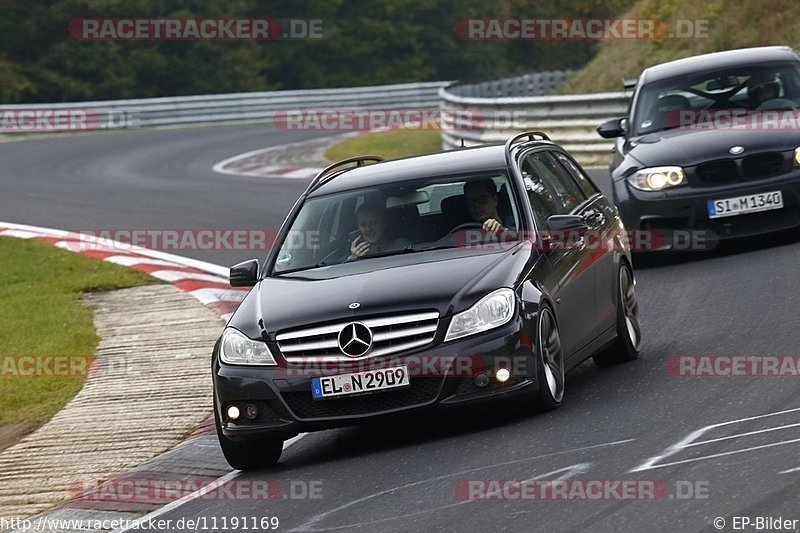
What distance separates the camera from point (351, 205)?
30.4 ft

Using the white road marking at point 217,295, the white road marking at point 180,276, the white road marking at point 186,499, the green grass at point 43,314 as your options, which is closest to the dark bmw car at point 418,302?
the white road marking at point 186,499

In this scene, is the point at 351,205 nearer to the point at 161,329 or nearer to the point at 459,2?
the point at 161,329

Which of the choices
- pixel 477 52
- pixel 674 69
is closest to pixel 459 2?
pixel 477 52

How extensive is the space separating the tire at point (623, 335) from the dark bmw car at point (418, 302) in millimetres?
16

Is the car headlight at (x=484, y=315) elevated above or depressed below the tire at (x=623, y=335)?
above

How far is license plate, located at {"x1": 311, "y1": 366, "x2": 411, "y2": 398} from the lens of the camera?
7793mm

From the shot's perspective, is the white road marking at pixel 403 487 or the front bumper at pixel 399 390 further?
the front bumper at pixel 399 390

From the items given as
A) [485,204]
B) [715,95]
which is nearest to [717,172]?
[715,95]

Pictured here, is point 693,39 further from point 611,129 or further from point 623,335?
point 623,335

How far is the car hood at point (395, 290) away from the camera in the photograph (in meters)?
7.93

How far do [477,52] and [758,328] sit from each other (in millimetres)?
58085

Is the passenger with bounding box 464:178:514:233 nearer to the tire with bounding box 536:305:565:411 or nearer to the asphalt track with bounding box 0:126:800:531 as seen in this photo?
the tire with bounding box 536:305:565:411

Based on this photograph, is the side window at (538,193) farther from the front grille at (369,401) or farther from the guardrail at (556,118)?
the guardrail at (556,118)

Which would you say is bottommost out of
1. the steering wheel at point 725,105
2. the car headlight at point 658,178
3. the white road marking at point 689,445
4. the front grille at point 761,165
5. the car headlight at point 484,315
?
the car headlight at point 658,178
